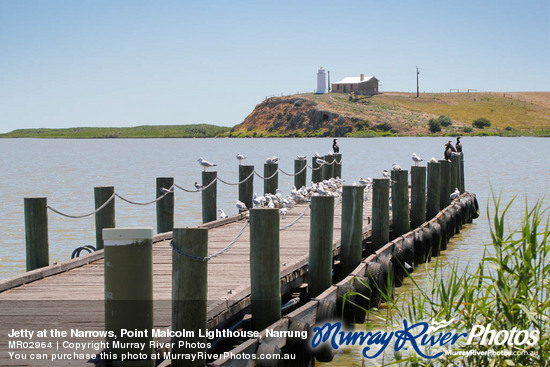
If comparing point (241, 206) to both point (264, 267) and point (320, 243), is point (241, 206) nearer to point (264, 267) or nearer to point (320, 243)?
point (320, 243)

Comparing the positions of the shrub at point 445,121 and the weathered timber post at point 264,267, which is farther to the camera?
the shrub at point 445,121

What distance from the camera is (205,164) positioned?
1928 centimetres

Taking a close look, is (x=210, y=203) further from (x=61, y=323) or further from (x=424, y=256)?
(x=61, y=323)

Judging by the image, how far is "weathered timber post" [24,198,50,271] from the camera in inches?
386

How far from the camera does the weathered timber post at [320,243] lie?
31.2ft

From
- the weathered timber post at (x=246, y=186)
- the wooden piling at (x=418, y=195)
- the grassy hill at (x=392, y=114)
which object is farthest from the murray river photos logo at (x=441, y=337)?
the grassy hill at (x=392, y=114)

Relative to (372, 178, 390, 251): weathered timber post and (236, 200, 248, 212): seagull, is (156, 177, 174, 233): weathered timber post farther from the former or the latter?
(372, 178, 390, 251): weathered timber post

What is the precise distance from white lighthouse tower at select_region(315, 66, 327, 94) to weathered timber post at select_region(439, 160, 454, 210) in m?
134

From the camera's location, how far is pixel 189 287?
6.16 m

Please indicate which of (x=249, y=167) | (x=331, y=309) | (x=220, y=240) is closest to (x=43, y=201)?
(x=220, y=240)

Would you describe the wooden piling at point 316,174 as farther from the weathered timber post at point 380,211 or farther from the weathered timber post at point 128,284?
the weathered timber post at point 128,284

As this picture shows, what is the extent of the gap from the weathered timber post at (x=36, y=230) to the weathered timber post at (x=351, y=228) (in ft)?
14.3

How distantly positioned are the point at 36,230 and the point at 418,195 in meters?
9.31

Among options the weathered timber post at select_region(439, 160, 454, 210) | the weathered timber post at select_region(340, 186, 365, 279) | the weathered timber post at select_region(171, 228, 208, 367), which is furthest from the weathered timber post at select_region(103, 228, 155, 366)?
the weathered timber post at select_region(439, 160, 454, 210)
